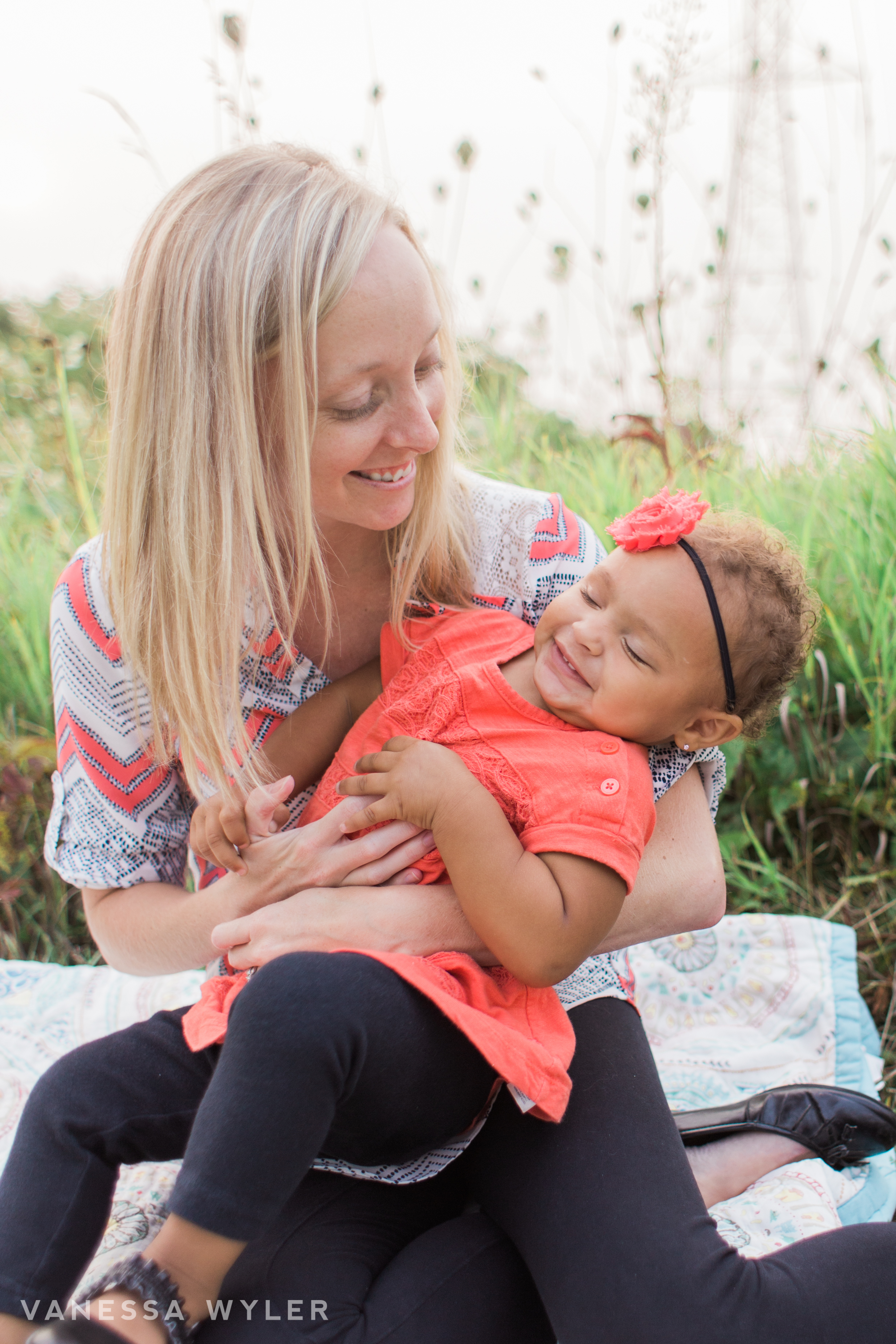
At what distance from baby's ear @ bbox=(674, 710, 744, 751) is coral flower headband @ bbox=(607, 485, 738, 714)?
0.08 ft

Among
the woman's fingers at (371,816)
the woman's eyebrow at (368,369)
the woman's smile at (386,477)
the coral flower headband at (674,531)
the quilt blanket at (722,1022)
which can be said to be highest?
the woman's eyebrow at (368,369)

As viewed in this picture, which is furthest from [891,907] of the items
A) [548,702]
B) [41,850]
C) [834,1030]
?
[41,850]

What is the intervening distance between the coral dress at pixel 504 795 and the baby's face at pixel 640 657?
1.8 inches

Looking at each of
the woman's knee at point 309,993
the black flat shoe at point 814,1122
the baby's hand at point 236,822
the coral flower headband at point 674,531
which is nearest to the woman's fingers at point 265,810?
the baby's hand at point 236,822

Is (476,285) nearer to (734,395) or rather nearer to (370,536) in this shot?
(734,395)

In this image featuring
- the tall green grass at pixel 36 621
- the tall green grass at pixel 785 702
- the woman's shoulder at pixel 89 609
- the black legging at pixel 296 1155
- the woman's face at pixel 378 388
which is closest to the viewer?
the black legging at pixel 296 1155

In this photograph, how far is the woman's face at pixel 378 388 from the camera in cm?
139

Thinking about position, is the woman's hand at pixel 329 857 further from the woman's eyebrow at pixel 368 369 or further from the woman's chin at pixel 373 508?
the woman's eyebrow at pixel 368 369

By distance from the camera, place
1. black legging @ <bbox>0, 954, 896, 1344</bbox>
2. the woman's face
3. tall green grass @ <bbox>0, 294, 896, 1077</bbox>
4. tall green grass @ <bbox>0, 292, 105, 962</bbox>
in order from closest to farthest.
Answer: black legging @ <bbox>0, 954, 896, 1344</bbox> → the woman's face → tall green grass @ <bbox>0, 294, 896, 1077</bbox> → tall green grass @ <bbox>0, 292, 105, 962</bbox>

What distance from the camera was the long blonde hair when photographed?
54.0 inches

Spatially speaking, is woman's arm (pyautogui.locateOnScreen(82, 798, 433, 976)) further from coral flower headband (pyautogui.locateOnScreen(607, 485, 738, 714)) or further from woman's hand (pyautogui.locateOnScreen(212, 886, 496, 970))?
coral flower headband (pyautogui.locateOnScreen(607, 485, 738, 714))

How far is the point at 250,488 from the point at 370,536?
35 cm

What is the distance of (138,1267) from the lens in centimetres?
102

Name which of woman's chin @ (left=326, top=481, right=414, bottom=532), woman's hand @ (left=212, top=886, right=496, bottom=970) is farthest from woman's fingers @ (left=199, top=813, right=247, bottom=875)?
woman's chin @ (left=326, top=481, right=414, bottom=532)
